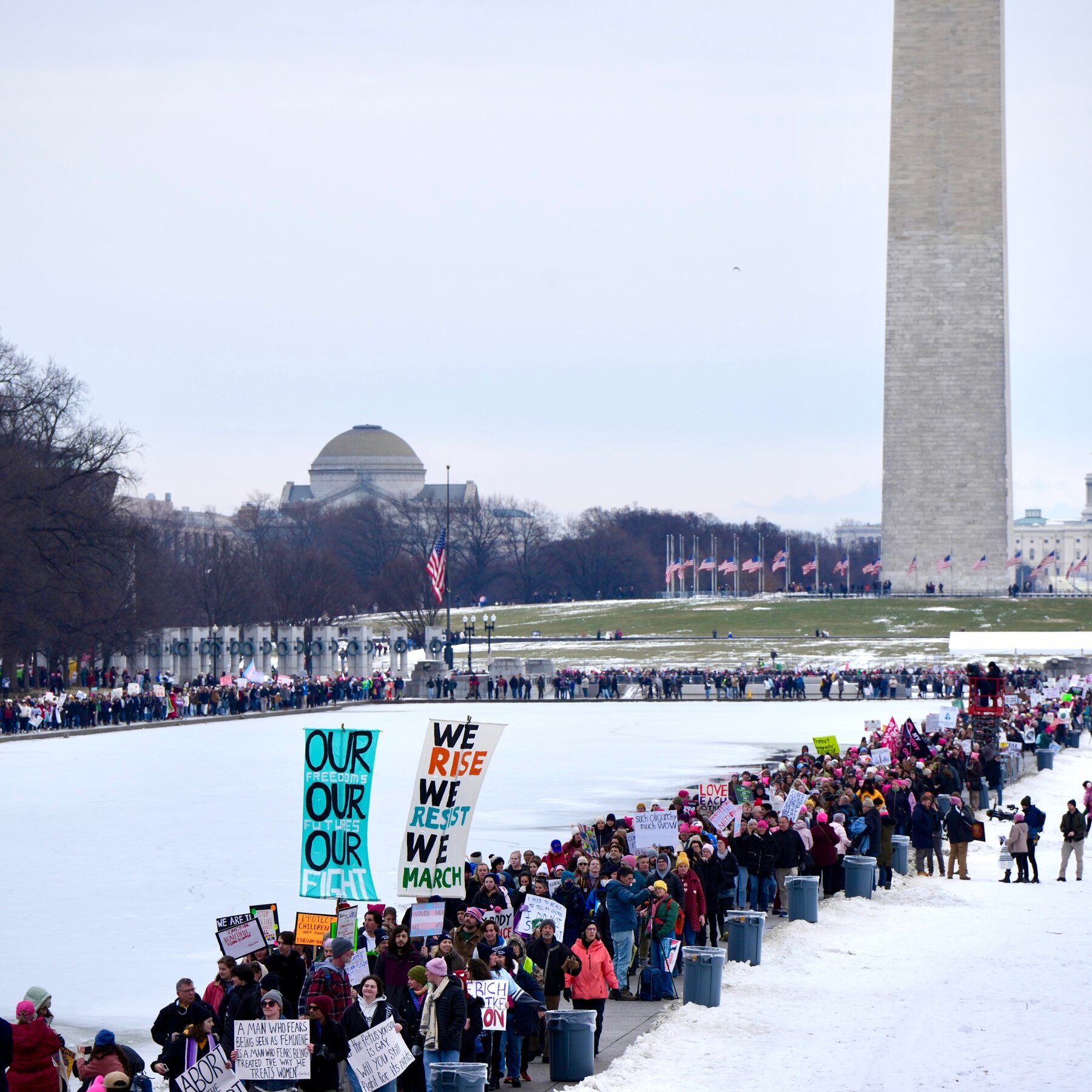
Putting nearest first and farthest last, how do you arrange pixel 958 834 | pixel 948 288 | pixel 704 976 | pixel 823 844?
1. pixel 704 976
2. pixel 823 844
3. pixel 958 834
4. pixel 948 288

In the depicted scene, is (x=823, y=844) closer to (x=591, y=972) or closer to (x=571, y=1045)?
(x=591, y=972)

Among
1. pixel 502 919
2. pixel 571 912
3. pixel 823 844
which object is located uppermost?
pixel 502 919

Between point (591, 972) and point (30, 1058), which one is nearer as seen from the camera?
point (30, 1058)

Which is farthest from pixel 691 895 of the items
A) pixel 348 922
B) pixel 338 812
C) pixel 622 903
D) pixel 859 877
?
pixel 859 877

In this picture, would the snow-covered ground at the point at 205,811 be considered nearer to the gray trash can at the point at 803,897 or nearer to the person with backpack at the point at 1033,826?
the gray trash can at the point at 803,897

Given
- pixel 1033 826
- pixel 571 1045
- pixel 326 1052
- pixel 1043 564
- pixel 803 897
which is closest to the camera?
pixel 326 1052

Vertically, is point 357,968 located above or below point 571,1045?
above

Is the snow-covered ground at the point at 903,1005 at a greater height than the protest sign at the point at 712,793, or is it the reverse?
the protest sign at the point at 712,793

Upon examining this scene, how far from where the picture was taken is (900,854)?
22484 millimetres

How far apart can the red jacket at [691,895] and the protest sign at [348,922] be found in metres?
3.66

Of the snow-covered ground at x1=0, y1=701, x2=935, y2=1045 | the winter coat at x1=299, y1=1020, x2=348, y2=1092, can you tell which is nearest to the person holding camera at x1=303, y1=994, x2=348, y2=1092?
the winter coat at x1=299, y1=1020, x2=348, y2=1092

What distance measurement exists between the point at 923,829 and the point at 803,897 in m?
4.79

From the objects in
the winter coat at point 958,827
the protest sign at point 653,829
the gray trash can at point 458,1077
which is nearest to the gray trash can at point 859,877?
the winter coat at point 958,827

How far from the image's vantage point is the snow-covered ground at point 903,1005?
1271 centimetres
